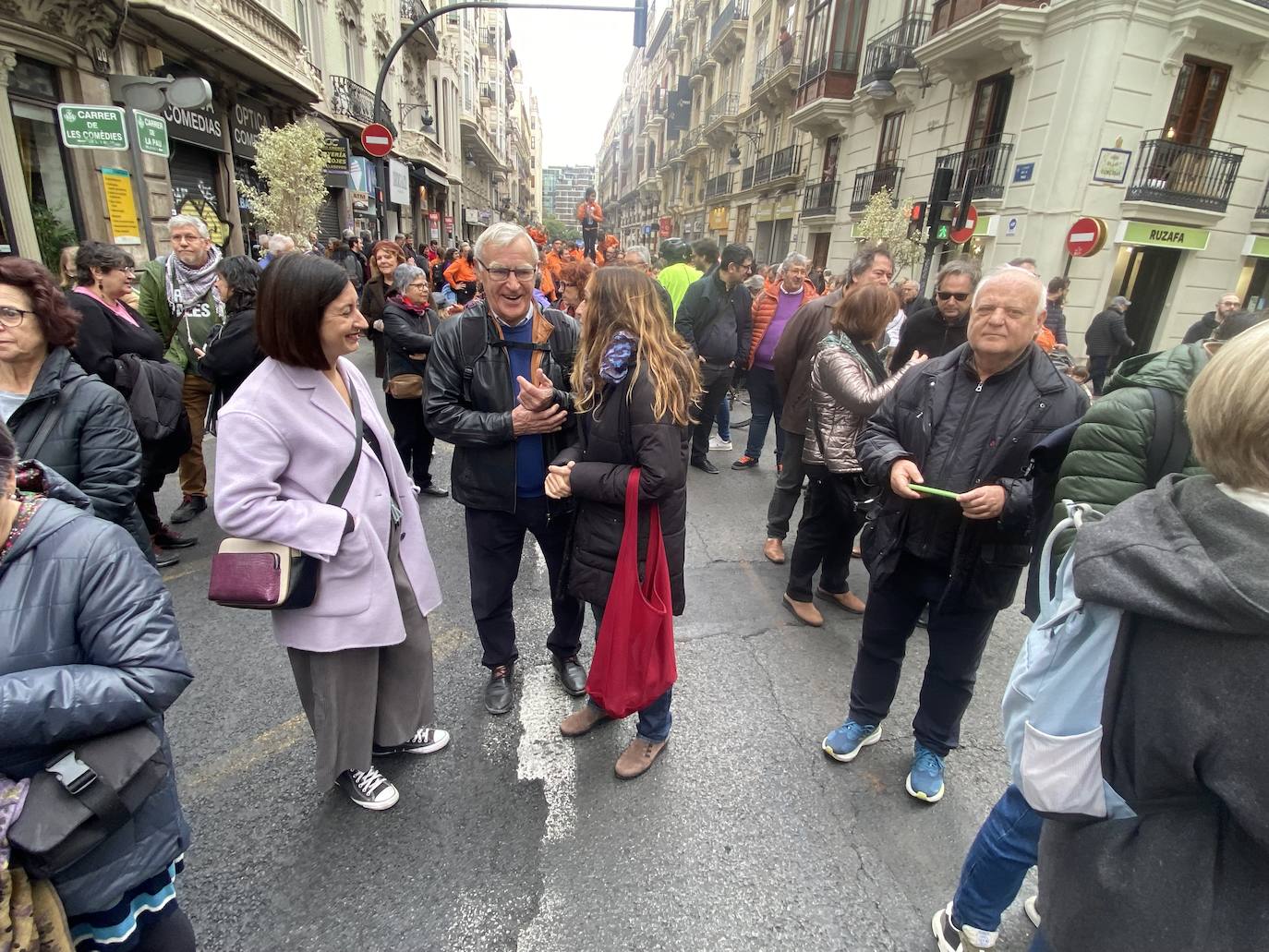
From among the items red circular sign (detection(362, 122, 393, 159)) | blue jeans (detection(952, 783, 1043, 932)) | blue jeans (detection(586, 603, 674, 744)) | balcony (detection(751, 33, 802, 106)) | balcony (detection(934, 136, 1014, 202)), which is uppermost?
balcony (detection(751, 33, 802, 106))

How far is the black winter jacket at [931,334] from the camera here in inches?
153

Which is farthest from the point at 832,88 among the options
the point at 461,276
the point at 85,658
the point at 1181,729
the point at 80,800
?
the point at 80,800

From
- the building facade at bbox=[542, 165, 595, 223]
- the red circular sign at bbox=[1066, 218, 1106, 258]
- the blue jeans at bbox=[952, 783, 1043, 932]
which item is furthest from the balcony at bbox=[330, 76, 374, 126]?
the building facade at bbox=[542, 165, 595, 223]

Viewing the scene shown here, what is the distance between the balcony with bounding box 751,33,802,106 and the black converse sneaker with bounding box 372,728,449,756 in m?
26.7

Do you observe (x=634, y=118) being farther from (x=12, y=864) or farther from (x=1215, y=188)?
(x=12, y=864)

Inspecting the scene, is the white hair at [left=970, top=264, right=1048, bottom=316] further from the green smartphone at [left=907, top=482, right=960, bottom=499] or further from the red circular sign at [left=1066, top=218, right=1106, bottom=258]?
the red circular sign at [left=1066, top=218, right=1106, bottom=258]

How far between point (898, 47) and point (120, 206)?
709 inches

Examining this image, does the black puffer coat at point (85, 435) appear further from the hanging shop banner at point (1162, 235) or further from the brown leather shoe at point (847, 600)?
the hanging shop banner at point (1162, 235)

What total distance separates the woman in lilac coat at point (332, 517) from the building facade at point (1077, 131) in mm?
13765

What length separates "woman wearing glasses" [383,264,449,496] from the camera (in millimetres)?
4980

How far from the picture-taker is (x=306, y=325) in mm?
1874

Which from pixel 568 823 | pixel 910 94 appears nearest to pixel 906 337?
pixel 568 823

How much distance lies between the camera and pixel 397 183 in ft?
67.4

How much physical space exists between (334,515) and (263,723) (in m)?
1.42
